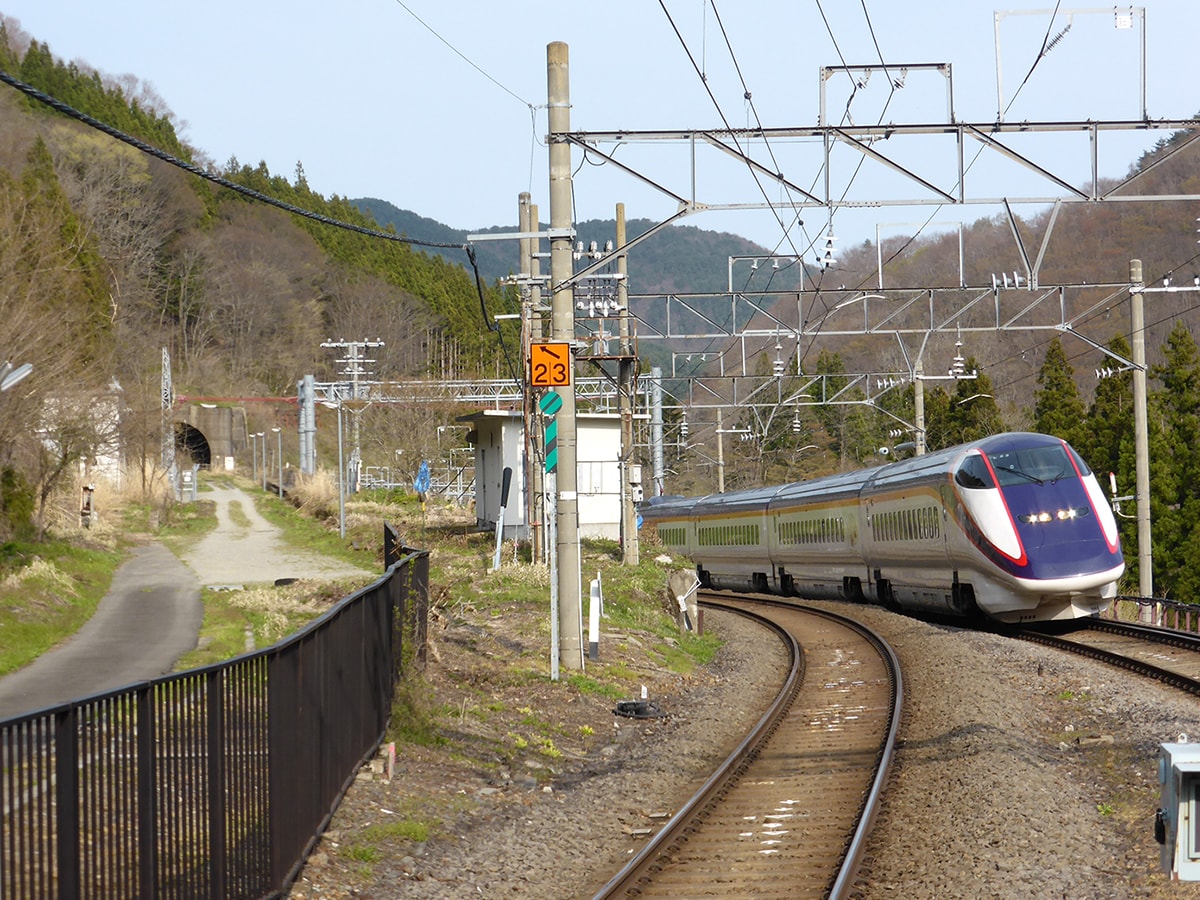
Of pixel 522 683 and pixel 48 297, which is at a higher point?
pixel 48 297

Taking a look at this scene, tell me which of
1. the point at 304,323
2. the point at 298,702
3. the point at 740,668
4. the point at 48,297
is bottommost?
the point at 740,668

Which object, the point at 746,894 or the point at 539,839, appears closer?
the point at 746,894

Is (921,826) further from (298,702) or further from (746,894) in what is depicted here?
(298,702)

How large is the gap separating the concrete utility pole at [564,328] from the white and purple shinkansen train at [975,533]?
21.5ft

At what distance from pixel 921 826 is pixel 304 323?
102 metres

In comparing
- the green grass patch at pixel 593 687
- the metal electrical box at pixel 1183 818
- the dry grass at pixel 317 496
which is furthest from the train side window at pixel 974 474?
the dry grass at pixel 317 496

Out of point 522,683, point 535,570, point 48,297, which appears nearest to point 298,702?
point 522,683

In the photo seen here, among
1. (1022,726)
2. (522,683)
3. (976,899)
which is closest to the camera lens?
(976,899)

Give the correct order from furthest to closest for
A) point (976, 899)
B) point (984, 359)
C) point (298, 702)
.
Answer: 1. point (984, 359)
2. point (298, 702)
3. point (976, 899)

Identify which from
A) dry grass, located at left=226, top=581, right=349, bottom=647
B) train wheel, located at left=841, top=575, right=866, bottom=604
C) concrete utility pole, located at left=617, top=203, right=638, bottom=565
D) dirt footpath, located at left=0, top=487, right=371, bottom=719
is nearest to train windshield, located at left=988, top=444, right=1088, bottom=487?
train wheel, located at left=841, top=575, right=866, bottom=604

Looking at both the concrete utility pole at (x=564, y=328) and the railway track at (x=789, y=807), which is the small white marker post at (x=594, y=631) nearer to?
the concrete utility pole at (x=564, y=328)

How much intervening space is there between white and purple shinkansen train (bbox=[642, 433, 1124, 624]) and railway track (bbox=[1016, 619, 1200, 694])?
0.77 meters

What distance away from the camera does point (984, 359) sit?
259 ft

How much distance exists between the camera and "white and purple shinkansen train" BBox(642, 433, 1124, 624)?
1983 cm
